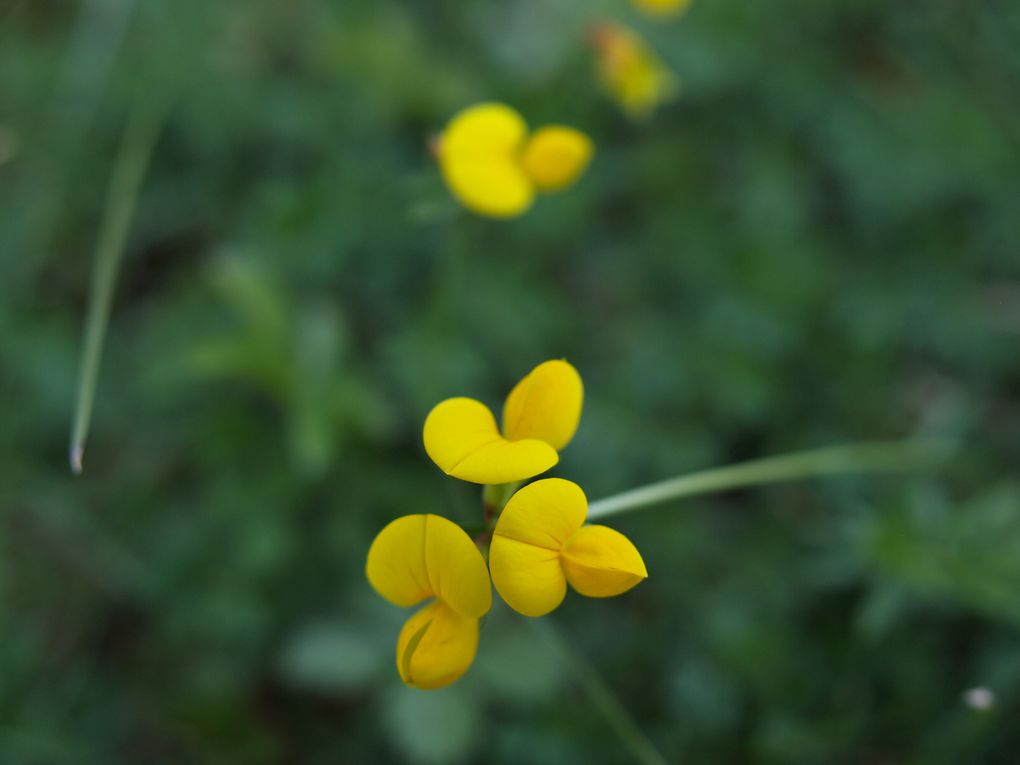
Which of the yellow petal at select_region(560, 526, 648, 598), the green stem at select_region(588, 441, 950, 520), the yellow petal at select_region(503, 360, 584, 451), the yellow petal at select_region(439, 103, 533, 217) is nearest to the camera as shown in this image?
the yellow petal at select_region(560, 526, 648, 598)

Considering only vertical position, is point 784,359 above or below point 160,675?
above

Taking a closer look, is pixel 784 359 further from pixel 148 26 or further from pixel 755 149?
pixel 148 26

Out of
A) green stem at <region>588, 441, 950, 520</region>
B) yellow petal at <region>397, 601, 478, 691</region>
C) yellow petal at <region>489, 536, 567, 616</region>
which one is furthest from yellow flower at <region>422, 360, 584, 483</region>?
green stem at <region>588, 441, 950, 520</region>

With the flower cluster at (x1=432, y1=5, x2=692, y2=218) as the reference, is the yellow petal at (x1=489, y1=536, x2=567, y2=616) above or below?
below

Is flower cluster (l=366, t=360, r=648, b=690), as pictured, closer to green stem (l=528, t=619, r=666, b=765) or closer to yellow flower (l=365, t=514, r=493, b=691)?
yellow flower (l=365, t=514, r=493, b=691)

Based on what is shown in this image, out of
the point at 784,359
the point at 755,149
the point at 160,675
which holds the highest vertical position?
the point at 755,149

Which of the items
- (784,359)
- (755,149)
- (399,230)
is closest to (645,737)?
(784,359)

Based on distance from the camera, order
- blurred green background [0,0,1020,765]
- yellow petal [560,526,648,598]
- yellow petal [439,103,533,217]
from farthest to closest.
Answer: blurred green background [0,0,1020,765] → yellow petal [439,103,533,217] → yellow petal [560,526,648,598]
